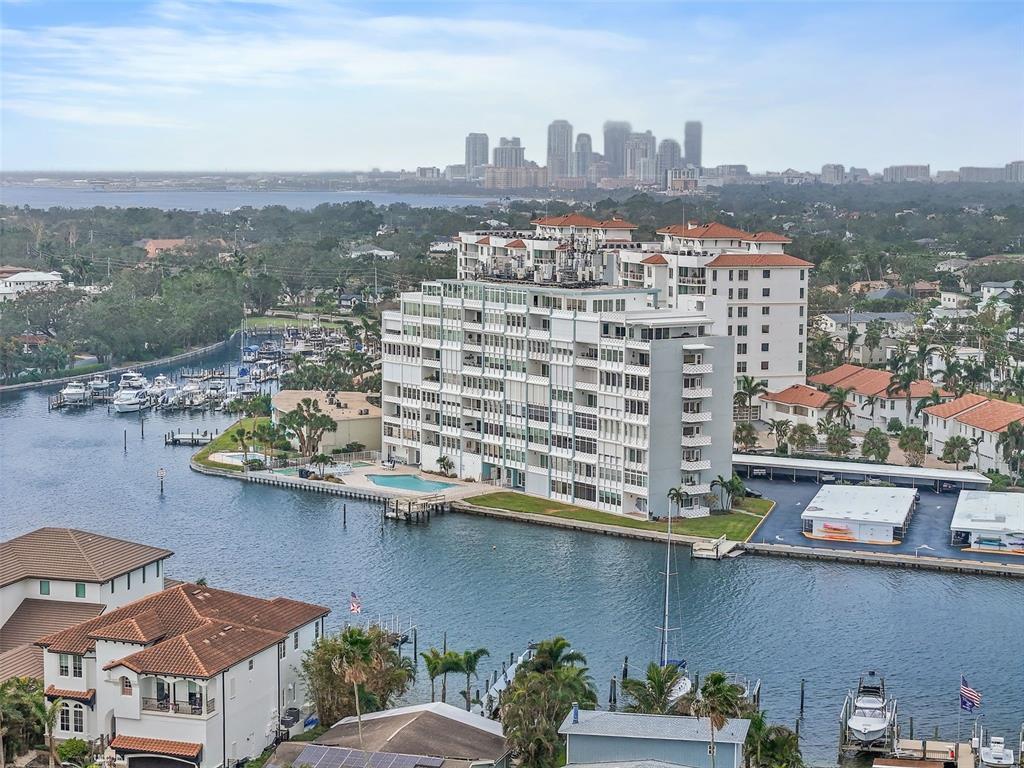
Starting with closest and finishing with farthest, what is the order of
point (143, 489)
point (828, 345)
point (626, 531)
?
point (626, 531), point (143, 489), point (828, 345)

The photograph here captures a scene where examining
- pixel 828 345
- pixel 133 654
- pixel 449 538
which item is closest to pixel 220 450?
pixel 449 538

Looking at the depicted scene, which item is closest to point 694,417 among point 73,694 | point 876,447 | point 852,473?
point 852,473

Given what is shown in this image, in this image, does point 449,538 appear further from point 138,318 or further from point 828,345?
point 138,318

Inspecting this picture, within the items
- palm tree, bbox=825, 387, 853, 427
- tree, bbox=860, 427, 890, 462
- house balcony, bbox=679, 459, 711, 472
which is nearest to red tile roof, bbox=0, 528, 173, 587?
house balcony, bbox=679, 459, 711, 472

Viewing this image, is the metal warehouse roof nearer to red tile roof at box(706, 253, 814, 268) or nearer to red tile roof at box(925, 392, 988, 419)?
red tile roof at box(925, 392, 988, 419)

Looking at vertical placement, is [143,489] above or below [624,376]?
below

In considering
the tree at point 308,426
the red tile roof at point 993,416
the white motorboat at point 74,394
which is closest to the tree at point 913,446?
the red tile roof at point 993,416

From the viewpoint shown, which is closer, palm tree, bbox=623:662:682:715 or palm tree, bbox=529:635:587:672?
palm tree, bbox=623:662:682:715
